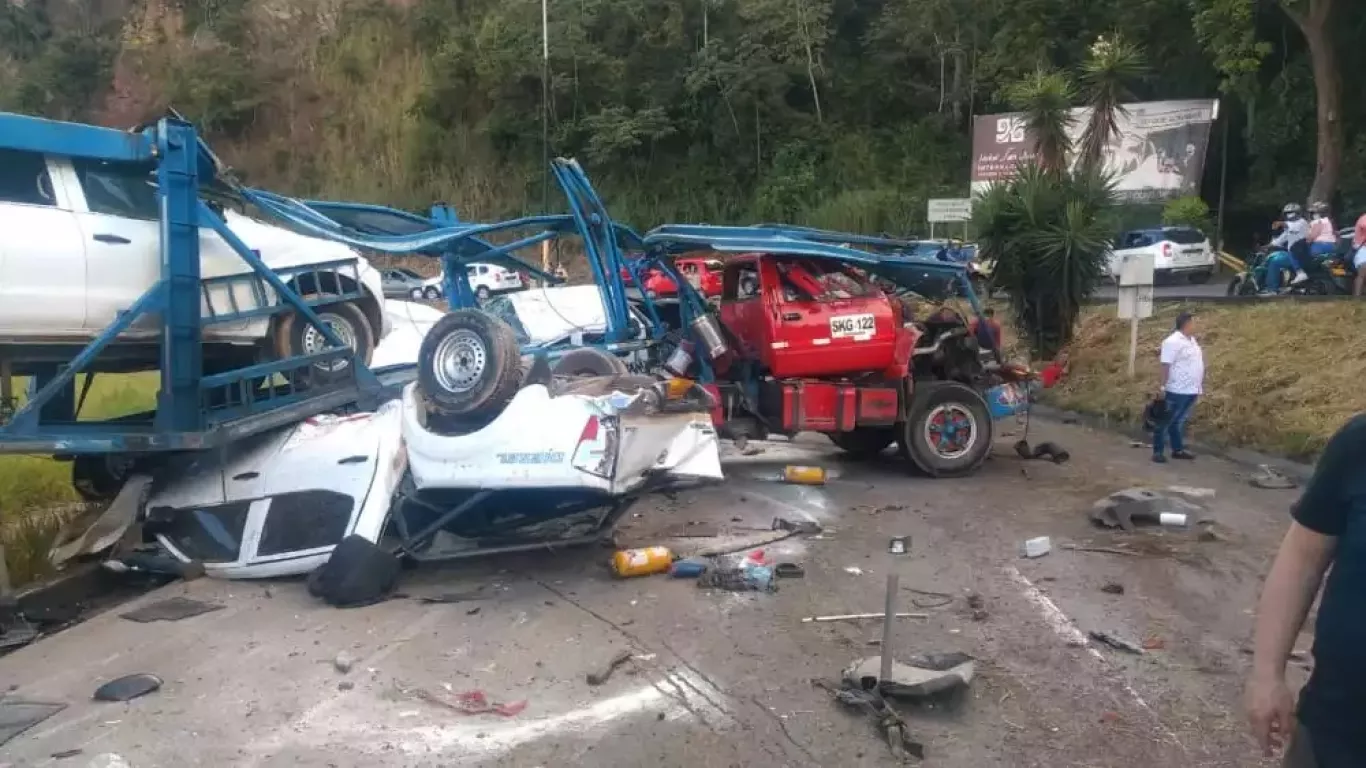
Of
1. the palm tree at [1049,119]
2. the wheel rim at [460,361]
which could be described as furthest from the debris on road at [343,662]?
the palm tree at [1049,119]

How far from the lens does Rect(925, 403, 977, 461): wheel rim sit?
1195 cm

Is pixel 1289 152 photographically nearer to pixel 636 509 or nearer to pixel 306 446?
pixel 636 509

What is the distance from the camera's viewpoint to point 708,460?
25.4 ft

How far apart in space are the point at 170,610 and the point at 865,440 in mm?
7709

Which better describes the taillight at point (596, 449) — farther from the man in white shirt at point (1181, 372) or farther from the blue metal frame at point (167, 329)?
the man in white shirt at point (1181, 372)

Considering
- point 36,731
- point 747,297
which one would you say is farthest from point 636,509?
point 36,731

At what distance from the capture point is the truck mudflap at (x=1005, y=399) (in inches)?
483

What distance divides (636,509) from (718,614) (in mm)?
3441

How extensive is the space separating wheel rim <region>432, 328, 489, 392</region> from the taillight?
119cm

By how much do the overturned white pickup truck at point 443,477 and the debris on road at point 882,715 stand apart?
2270 mm

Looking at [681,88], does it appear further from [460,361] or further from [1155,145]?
[460,361]

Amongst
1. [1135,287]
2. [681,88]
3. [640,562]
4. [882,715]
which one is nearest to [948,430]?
[1135,287]

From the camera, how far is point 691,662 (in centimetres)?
621

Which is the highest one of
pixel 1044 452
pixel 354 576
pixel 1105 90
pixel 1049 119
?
pixel 1105 90
